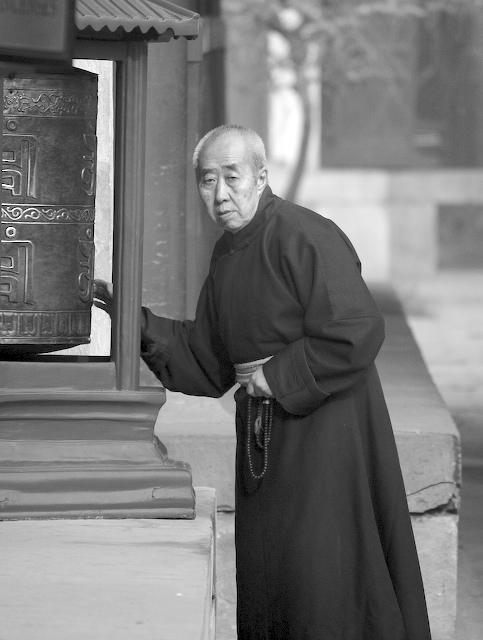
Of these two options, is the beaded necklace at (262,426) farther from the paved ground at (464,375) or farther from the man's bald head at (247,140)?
the paved ground at (464,375)

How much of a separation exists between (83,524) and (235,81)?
16.7m

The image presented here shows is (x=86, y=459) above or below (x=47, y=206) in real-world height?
below

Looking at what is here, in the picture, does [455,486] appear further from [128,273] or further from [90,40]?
[90,40]

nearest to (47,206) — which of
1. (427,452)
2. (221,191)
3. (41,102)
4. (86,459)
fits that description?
(41,102)

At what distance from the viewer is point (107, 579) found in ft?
11.9

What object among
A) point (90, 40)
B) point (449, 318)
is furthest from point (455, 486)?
point (449, 318)

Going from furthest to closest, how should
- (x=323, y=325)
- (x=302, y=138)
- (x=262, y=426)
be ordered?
(x=302, y=138), (x=262, y=426), (x=323, y=325)

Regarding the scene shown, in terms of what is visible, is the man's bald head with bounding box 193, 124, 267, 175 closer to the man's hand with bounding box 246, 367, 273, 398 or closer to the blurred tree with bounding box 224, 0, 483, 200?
the man's hand with bounding box 246, 367, 273, 398

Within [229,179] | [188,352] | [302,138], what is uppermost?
[302,138]

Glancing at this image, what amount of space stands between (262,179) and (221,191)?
135 mm

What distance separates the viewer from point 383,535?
4293 millimetres

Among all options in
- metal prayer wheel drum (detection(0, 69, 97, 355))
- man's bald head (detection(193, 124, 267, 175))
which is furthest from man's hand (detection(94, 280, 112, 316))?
man's bald head (detection(193, 124, 267, 175))

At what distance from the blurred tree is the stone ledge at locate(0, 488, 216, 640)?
14587 mm

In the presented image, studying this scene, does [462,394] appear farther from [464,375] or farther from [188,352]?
[188,352]
